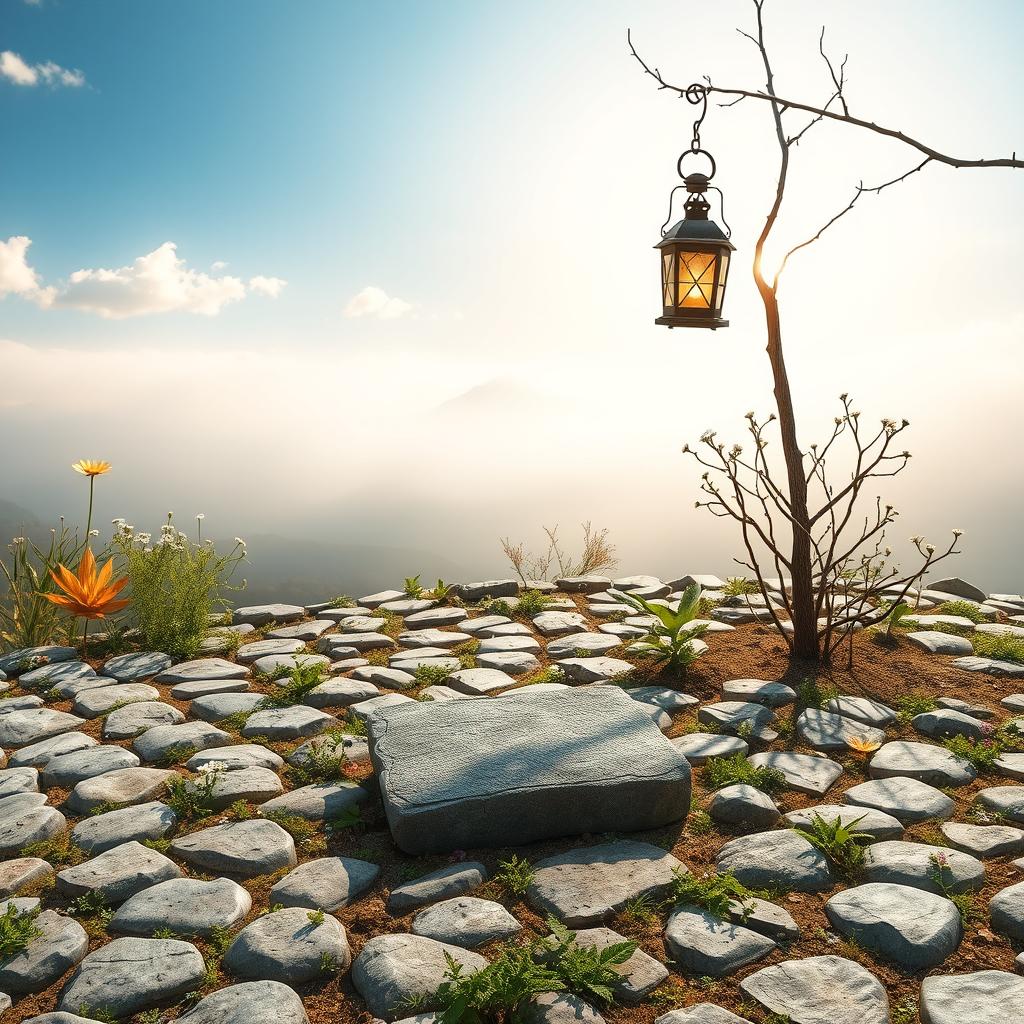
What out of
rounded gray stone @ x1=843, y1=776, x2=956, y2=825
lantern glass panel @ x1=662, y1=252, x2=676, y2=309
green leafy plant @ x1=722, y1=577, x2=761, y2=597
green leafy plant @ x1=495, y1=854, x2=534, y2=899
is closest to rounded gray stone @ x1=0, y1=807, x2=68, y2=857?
green leafy plant @ x1=495, y1=854, x2=534, y2=899

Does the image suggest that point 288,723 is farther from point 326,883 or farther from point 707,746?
point 707,746

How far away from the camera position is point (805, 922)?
226 centimetres

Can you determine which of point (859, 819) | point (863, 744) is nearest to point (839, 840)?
point (859, 819)

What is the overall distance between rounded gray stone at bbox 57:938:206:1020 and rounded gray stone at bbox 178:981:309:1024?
3.5 inches

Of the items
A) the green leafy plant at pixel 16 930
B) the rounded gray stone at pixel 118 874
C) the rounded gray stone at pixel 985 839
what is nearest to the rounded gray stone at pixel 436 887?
the rounded gray stone at pixel 118 874

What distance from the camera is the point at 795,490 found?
4.45 m

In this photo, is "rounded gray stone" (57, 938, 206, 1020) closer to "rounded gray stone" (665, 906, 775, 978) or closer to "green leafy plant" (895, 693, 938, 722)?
"rounded gray stone" (665, 906, 775, 978)

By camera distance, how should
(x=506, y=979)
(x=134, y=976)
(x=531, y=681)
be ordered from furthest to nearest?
1. (x=531, y=681)
2. (x=134, y=976)
3. (x=506, y=979)

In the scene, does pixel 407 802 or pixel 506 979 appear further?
pixel 407 802

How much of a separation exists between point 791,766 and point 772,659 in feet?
4.35

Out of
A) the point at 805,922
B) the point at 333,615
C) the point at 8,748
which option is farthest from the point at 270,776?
the point at 333,615

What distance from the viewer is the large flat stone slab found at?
8.55 ft

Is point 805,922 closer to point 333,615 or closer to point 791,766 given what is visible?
point 791,766

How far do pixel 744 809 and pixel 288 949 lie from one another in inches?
59.5
